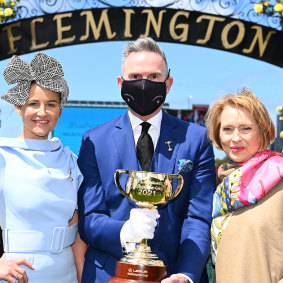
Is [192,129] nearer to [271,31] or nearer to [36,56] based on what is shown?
[36,56]

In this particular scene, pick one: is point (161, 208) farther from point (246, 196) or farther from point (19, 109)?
point (19, 109)

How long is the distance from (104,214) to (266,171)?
115 centimetres

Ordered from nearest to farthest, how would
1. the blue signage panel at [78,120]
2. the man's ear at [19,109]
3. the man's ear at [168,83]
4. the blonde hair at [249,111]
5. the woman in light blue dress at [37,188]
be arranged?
1. the woman in light blue dress at [37,188]
2. the blonde hair at [249,111]
3. the man's ear at [19,109]
4. the man's ear at [168,83]
5. the blue signage panel at [78,120]

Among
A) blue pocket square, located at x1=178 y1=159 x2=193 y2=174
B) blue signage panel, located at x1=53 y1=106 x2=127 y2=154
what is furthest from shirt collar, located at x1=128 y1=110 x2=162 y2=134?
blue signage panel, located at x1=53 y1=106 x2=127 y2=154

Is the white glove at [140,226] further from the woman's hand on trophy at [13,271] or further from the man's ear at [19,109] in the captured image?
the man's ear at [19,109]

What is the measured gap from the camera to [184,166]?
138 inches

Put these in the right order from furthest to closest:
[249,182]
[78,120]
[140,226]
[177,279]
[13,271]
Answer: [78,120] < [249,182] < [13,271] < [177,279] < [140,226]

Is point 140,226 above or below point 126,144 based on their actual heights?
below

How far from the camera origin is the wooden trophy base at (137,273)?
3.07 metres

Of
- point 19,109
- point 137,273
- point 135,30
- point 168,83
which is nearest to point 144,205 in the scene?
point 137,273

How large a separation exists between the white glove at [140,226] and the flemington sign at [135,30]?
7512 millimetres

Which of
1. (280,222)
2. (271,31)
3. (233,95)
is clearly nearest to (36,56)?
(233,95)

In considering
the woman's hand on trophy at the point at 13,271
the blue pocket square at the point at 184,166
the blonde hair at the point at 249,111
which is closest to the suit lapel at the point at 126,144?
the blue pocket square at the point at 184,166

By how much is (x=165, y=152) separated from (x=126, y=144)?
291mm
